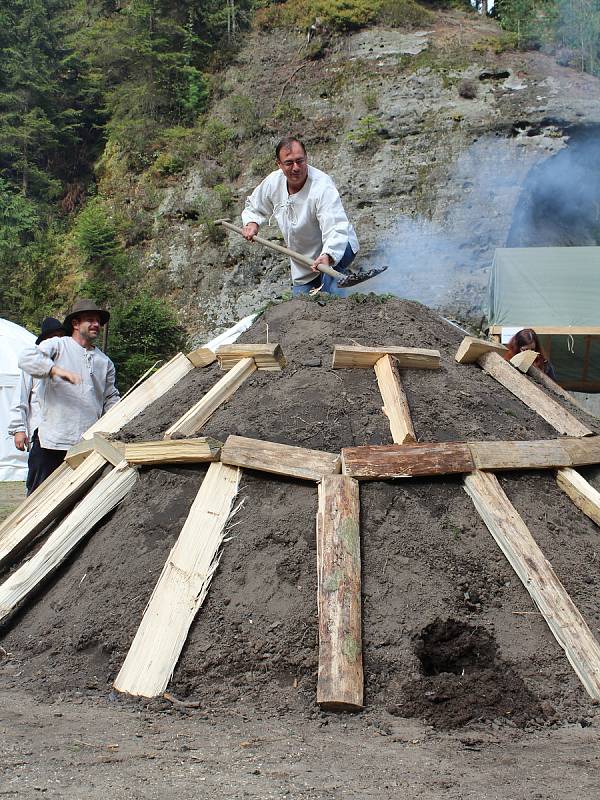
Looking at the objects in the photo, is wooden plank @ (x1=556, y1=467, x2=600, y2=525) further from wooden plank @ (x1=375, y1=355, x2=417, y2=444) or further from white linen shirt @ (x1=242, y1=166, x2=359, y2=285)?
white linen shirt @ (x1=242, y1=166, x2=359, y2=285)

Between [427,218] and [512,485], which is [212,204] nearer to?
[427,218]

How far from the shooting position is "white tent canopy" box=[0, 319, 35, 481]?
491 inches

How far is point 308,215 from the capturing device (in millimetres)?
5664

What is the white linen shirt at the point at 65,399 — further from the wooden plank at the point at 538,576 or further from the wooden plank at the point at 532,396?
the wooden plank at the point at 538,576

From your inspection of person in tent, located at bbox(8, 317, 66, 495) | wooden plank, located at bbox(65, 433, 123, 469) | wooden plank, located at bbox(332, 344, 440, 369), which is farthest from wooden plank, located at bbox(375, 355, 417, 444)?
person in tent, located at bbox(8, 317, 66, 495)

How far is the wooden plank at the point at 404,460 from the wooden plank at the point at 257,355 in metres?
1.00

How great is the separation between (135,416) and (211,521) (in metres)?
1.48

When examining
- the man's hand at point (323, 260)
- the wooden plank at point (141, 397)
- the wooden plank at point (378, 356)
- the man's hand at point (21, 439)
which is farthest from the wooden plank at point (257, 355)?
the man's hand at point (21, 439)

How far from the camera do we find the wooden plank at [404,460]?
3.60 m

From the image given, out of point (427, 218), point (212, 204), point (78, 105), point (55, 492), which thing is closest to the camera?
point (55, 492)

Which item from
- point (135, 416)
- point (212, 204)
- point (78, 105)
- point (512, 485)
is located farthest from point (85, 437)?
point (78, 105)

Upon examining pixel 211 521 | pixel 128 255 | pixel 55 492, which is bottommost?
pixel 128 255

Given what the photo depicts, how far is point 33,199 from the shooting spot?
23.5 meters

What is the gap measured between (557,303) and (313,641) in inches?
399
